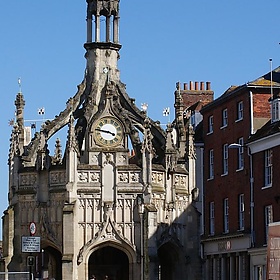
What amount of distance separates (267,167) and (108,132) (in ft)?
32.7

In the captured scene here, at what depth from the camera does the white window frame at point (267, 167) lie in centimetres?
5781

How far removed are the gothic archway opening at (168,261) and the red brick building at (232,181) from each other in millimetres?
4926

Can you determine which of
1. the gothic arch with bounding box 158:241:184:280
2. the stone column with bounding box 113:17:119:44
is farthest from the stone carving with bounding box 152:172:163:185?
the stone column with bounding box 113:17:119:44

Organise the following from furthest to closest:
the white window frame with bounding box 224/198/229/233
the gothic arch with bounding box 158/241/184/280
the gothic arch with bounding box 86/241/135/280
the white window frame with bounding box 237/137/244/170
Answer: the white window frame with bounding box 224/198/229/233, the white window frame with bounding box 237/137/244/170, the gothic arch with bounding box 86/241/135/280, the gothic arch with bounding box 158/241/184/280

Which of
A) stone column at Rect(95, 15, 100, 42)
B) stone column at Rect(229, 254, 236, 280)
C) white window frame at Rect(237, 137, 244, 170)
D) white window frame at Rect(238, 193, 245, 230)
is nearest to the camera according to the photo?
stone column at Rect(95, 15, 100, 42)

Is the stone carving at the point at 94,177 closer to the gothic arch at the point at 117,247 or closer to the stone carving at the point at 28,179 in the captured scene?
the gothic arch at the point at 117,247

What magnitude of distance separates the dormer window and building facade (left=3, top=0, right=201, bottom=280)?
5210 mm

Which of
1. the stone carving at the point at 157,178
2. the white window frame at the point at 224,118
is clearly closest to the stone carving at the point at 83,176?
the stone carving at the point at 157,178

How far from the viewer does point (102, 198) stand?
55781 mm

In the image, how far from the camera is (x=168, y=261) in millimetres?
60344

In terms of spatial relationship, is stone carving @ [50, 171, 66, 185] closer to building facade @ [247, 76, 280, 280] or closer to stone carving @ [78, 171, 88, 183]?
stone carving @ [78, 171, 88, 183]

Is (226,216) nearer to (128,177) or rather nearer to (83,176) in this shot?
(128,177)

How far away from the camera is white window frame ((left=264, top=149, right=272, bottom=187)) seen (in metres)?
57.8


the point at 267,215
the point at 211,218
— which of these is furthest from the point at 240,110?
the point at 267,215
